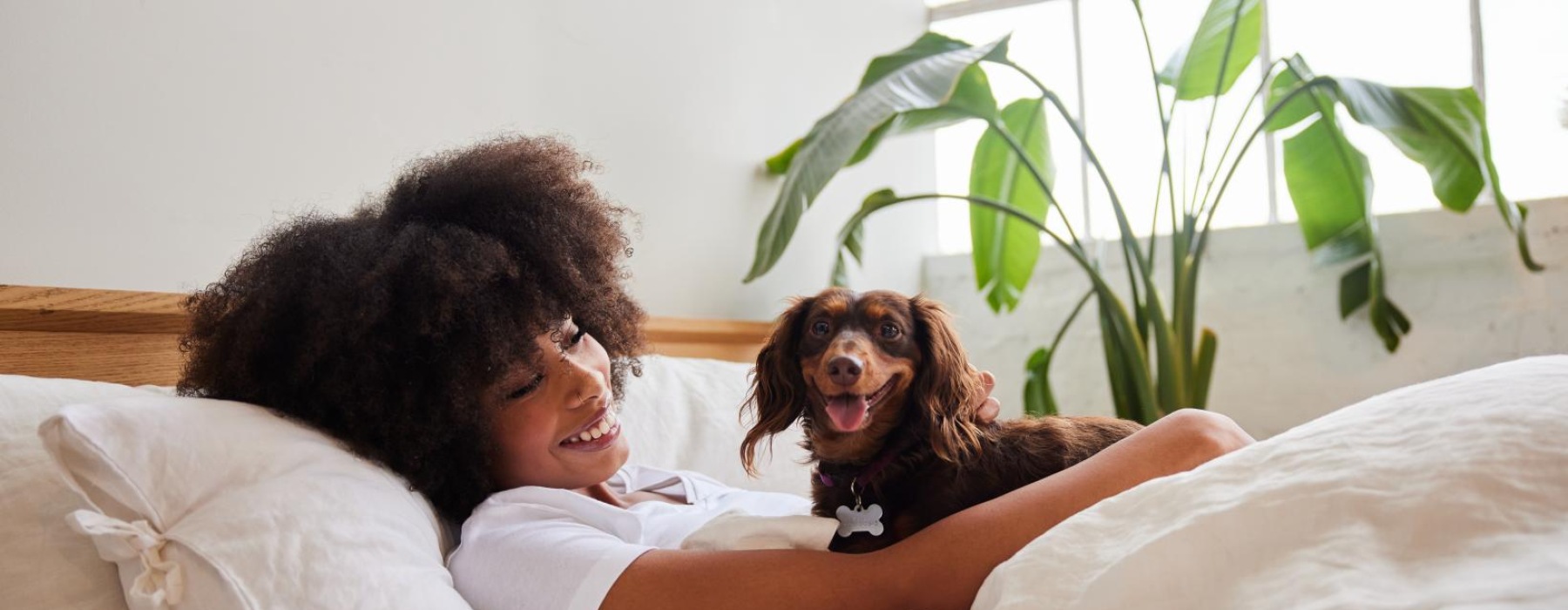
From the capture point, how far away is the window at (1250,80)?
3.48m

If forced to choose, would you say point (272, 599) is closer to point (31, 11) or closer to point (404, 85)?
point (31, 11)

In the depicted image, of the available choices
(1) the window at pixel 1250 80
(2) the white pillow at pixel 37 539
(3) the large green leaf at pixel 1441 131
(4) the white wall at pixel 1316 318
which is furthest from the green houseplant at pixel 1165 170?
(2) the white pillow at pixel 37 539

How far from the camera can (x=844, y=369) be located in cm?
134

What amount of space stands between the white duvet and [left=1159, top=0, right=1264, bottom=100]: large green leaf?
2.30 meters

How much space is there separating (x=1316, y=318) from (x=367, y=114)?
9.61ft

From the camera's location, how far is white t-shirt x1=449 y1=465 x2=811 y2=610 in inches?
47.2

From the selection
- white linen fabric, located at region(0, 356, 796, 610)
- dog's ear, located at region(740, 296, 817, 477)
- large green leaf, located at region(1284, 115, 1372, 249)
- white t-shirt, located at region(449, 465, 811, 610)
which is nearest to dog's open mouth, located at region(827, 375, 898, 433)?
dog's ear, located at region(740, 296, 817, 477)

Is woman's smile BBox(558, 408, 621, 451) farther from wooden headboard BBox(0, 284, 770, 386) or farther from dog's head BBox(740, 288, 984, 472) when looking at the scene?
wooden headboard BBox(0, 284, 770, 386)

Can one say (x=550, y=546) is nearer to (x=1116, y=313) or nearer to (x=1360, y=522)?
(x=1360, y=522)

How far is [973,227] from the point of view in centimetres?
362

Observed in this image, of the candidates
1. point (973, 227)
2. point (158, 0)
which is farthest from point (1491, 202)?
point (158, 0)

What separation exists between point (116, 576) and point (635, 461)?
3.23 feet

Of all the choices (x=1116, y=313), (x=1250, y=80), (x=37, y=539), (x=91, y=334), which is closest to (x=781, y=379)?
(x=37, y=539)

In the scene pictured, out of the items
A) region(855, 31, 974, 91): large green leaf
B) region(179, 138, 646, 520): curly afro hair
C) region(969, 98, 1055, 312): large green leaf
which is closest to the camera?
region(179, 138, 646, 520): curly afro hair
